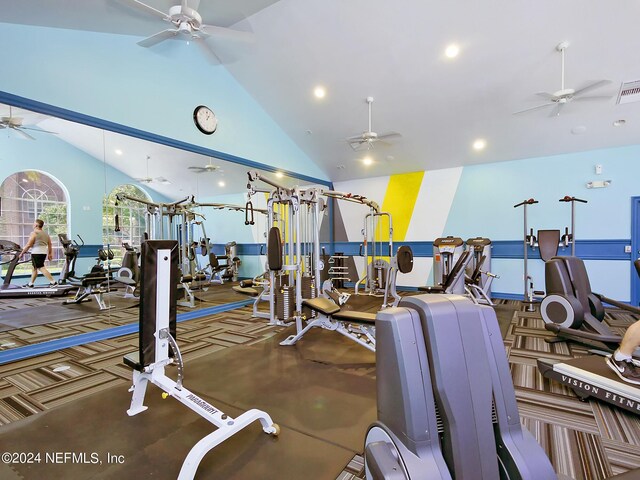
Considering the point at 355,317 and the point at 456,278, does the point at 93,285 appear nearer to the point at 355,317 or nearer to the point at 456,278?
the point at 355,317

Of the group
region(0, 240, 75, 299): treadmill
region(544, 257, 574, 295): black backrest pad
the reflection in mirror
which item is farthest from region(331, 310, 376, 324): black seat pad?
region(0, 240, 75, 299): treadmill

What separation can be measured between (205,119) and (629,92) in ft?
20.1

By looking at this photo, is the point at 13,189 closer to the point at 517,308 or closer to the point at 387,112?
the point at 387,112

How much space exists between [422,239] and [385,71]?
12.5 ft

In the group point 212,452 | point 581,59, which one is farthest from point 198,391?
point 581,59

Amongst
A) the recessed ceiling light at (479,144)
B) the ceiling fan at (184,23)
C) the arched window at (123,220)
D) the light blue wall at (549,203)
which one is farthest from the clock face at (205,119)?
the light blue wall at (549,203)

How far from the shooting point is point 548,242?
17.6ft

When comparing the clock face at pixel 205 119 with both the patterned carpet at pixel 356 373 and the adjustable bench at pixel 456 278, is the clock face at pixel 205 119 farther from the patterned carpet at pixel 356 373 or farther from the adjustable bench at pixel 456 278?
the adjustable bench at pixel 456 278

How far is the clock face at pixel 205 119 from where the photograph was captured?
498cm

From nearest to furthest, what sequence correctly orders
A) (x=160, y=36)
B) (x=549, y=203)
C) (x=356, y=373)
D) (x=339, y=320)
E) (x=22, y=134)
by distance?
1. (x=356, y=373)
2. (x=339, y=320)
3. (x=22, y=134)
4. (x=160, y=36)
5. (x=549, y=203)

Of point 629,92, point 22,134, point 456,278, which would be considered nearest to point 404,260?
point 456,278

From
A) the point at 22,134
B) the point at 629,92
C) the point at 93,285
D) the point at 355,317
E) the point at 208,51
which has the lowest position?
the point at 355,317

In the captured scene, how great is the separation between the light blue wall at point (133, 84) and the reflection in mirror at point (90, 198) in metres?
0.26

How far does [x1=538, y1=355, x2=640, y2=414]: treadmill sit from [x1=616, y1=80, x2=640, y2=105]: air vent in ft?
12.5
